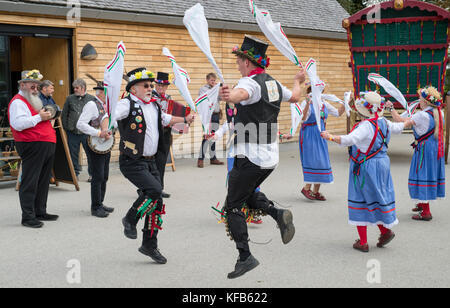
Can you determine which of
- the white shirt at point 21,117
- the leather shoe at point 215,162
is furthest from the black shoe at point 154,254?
Result: the leather shoe at point 215,162

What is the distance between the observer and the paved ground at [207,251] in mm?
4562

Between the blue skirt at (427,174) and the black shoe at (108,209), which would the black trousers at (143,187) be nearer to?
the black shoe at (108,209)

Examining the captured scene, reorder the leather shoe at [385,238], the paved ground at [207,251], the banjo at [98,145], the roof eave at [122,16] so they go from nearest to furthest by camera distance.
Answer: the paved ground at [207,251] → the leather shoe at [385,238] → the banjo at [98,145] → the roof eave at [122,16]

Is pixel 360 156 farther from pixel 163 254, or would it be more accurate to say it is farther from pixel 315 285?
pixel 163 254

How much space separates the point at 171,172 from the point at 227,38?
186 inches

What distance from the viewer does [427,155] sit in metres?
6.93

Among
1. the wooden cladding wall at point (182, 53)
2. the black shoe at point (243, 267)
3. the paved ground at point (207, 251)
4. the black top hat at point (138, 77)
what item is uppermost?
the wooden cladding wall at point (182, 53)

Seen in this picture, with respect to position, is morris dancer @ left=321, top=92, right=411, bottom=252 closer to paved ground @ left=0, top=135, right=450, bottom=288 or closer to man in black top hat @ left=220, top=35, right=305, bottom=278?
paved ground @ left=0, top=135, right=450, bottom=288

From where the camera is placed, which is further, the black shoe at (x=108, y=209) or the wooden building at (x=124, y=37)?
the wooden building at (x=124, y=37)

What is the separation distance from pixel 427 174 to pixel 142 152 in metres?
3.78

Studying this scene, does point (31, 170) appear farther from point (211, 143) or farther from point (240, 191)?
point (211, 143)

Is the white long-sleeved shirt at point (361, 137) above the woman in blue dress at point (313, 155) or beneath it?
above

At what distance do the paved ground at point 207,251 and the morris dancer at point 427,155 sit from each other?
29 centimetres

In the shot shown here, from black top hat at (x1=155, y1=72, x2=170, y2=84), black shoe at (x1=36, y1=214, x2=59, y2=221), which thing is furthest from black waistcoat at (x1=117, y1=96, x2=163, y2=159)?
black top hat at (x1=155, y1=72, x2=170, y2=84)
